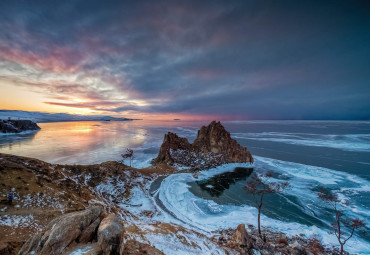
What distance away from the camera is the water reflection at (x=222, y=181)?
43.9 m

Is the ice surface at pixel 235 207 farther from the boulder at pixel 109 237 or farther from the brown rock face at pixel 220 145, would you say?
the boulder at pixel 109 237

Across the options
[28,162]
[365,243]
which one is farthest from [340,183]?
[28,162]

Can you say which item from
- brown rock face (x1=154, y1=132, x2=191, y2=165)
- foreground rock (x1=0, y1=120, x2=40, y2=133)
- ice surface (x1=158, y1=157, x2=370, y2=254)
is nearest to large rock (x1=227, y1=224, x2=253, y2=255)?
ice surface (x1=158, y1=157, x2=370, y2=254)

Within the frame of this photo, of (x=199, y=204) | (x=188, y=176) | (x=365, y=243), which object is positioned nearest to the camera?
(x=365, y=243)

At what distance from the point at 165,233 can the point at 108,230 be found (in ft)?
43.6

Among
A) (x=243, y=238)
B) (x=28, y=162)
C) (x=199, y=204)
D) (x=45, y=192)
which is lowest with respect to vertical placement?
(x=199, y=204)

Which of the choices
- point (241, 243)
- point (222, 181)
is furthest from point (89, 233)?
point (222, 181)

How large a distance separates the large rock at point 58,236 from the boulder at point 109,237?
155 centimetres

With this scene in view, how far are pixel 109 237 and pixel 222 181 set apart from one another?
4413 centimetres

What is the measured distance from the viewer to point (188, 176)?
5231 cm

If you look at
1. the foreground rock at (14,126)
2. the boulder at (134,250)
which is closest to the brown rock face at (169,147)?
the boulder at (134,250)

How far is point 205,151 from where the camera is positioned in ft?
228

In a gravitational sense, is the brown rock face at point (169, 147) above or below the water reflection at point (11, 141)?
above

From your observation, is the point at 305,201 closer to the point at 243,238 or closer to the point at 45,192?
the point at 243,238
